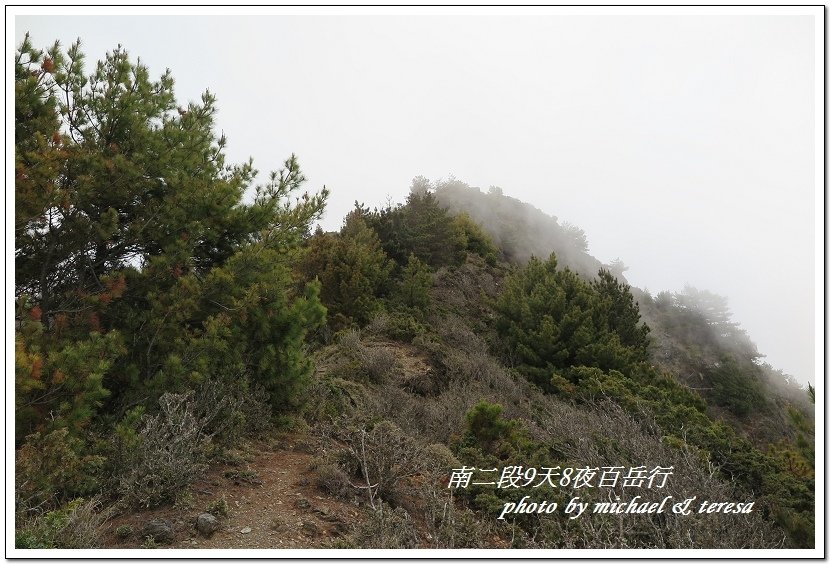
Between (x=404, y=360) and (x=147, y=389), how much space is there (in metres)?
6.54

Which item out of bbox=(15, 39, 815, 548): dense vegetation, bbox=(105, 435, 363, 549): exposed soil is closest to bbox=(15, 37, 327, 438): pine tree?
bbox=(15, 39, 815, 548): dense vegetation

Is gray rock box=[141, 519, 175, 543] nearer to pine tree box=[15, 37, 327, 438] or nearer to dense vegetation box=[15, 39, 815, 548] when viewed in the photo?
dense vegetation box=[15, 39, 815, 548]

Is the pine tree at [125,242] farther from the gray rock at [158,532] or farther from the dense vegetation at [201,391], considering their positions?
the gray rock at [158,532]

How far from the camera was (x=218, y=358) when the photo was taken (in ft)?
17.4

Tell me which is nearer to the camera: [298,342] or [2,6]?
[2,6]

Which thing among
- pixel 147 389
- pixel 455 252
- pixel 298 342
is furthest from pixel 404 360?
pixel 455 252

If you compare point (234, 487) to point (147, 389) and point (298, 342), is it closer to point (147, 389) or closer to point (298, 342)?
point (147, 389)

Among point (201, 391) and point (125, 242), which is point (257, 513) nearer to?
point (201, 391)

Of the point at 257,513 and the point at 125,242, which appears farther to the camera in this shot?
the point at 125,242

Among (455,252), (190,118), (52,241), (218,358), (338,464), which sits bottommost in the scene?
(338,464)

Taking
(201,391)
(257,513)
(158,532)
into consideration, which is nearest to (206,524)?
(158,532)

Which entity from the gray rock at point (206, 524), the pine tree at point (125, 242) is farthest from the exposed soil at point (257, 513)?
the pine tree at point (125, 242)

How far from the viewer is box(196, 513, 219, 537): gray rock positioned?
3.49m

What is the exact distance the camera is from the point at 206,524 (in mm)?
3502
